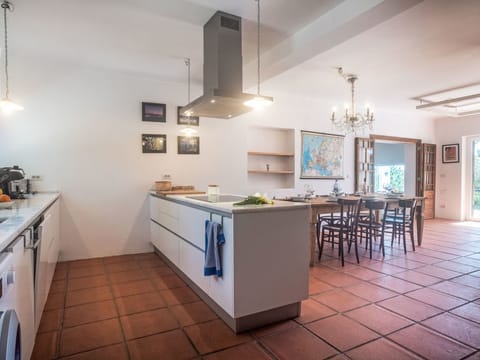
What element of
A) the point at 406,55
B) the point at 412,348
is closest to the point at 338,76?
the point at 406,55

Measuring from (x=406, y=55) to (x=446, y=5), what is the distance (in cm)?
118

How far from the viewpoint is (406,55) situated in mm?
3789

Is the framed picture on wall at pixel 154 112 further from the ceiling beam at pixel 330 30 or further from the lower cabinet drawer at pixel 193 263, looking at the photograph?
the lower cabinet drawer at pixel 193 263

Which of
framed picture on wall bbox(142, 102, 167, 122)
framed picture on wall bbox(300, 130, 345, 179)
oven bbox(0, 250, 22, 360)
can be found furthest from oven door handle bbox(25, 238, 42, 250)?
framed picture on wall bbox(300, 130, 345, 179)

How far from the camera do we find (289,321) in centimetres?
247

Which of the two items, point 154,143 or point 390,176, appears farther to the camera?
point 390,176

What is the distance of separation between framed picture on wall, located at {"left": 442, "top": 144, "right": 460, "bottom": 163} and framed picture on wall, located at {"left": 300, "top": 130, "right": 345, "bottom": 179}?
343 cm

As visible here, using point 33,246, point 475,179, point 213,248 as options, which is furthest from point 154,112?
point 475,179

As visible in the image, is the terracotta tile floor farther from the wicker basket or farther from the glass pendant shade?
the glass pendant shade

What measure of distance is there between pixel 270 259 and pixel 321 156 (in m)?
4.44

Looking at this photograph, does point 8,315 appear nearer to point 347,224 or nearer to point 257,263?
point 257,263

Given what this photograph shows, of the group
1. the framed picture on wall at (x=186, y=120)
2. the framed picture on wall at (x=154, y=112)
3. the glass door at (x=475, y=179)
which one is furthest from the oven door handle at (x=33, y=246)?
the glass door at (x=475, y=179)

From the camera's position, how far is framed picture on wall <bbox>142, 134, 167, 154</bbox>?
4613 millimetres

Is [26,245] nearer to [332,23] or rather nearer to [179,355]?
[179,355]
